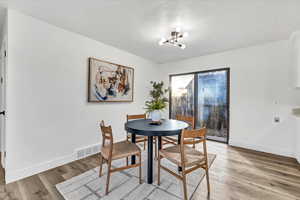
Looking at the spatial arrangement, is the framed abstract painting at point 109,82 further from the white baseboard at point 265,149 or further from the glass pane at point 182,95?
the white baseboard at point 265,149

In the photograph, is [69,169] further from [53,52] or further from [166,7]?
[166,7]

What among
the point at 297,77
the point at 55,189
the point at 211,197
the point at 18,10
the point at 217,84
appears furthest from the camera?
the point at 217,84

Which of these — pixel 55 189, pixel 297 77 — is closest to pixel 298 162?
pixel 297 77

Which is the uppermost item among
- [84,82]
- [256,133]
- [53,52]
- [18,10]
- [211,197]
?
[18,10]

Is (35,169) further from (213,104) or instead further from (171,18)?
(213,104)

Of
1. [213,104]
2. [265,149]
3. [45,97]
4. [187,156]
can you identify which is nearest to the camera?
[187,156]

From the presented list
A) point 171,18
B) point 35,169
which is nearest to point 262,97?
point 171,18

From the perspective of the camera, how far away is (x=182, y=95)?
434 cm

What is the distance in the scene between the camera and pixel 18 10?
1842 mm

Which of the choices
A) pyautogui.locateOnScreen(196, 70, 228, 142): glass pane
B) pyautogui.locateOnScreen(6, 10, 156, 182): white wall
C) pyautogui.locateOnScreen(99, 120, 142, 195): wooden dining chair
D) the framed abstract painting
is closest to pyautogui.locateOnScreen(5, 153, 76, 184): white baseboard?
pyautogui.locateOnScreen(6, 10, 156, 182): white wall

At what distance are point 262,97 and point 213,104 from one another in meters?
1.08

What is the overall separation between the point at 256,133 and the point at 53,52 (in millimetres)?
4401

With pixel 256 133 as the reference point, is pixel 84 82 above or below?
above

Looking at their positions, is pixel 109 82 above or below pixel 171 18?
below
